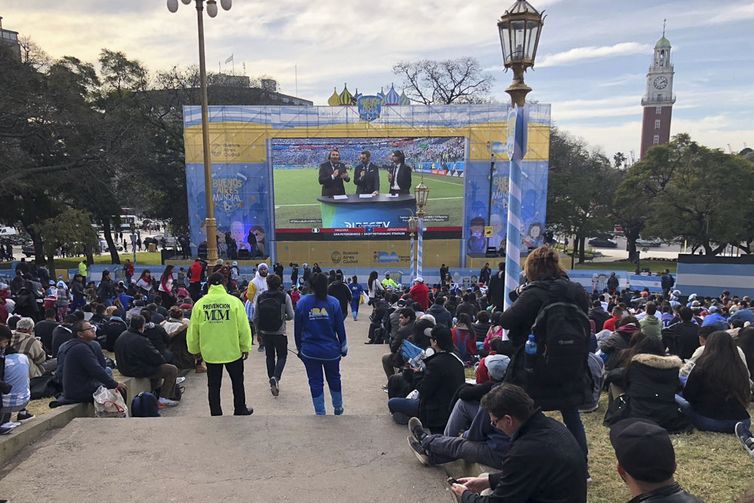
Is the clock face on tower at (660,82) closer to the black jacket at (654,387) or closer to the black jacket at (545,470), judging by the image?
the black jacket at (654,387)

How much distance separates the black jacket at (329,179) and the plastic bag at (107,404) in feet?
77.2

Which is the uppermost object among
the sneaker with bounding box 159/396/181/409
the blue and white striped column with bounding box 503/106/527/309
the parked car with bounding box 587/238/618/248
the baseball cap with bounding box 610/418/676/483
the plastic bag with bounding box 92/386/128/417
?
the blue and white striped column with bounding box 503/106/527/309

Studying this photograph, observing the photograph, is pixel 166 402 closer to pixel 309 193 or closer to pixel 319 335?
pixel 319 335

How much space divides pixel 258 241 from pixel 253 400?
73.3 ft

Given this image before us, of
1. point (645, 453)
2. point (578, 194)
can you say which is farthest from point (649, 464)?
point (578, 194)

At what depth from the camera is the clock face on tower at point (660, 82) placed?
86750 millimetres

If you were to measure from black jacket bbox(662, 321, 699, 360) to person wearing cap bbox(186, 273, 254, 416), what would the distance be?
20.0ft

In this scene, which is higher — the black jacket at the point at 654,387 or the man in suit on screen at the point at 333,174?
the man in suit on screen at the point at 333,174

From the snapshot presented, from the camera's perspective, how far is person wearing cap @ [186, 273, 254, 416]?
5.25 meters

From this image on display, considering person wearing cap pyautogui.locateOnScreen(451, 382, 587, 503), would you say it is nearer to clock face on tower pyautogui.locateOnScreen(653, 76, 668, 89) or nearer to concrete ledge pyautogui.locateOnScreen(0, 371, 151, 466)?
concrete ledge pyautogui.locateOnScreen(0, 371, 151, 466)

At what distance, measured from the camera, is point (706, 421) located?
187 inches

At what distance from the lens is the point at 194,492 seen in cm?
355

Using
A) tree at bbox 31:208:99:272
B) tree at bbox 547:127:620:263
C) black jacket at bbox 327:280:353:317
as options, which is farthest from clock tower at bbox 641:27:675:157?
black jacket at bbox 327:280:353:317

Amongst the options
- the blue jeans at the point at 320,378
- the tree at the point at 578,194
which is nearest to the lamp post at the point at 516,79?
the blue jeans at the point at 320,378
